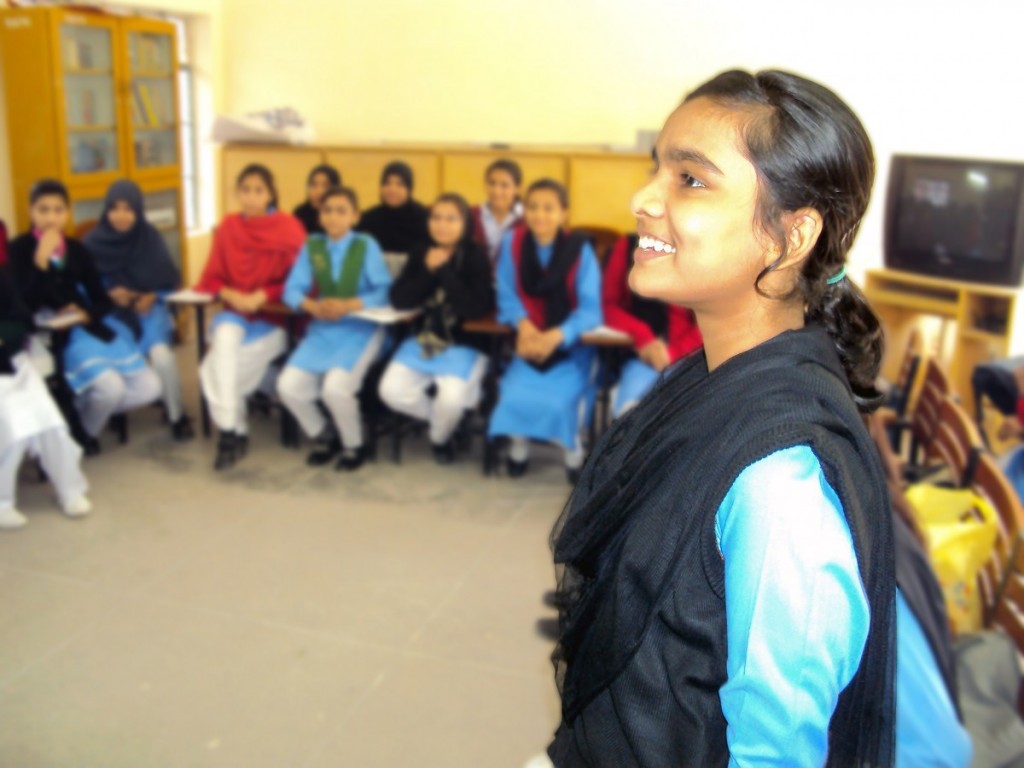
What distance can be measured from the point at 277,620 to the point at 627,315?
1986 millimetres

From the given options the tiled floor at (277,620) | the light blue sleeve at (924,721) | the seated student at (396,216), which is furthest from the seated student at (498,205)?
the light blue sleeve at (924,721)

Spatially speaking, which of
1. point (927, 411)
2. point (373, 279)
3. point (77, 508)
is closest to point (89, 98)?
point (373, 279)

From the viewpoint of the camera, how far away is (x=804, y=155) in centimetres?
82

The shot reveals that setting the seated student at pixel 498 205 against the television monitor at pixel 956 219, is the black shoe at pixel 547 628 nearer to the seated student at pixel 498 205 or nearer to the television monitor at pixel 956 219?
the seated student at pixel 498 205

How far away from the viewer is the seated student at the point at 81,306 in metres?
3.96

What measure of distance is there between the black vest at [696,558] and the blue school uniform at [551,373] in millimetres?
2925

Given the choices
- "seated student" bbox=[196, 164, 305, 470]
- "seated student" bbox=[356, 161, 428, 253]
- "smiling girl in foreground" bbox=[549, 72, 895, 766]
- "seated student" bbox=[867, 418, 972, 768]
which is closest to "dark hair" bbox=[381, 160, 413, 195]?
"seated student" bbox=[356, 161, 428, 253]

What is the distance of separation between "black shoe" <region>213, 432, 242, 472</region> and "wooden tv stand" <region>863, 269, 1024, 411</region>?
3193mm

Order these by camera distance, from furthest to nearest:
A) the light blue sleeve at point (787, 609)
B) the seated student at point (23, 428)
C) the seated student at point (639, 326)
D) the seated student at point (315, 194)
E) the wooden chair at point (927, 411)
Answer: the seated student at point (315, 194), the seated student at point (639, 326), the seated student at point (23, 428), the wooden chair at point (927, 411), the light blue sleeve at point (787, 609)

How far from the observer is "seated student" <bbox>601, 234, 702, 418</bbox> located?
12.5ft

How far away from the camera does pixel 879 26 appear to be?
5.34 m

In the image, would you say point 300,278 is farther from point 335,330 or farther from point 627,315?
point 627,315

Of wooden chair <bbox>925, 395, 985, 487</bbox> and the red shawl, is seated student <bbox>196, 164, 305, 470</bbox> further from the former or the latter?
wooden chair <bbox>925, 395, 985, 487</bbox>

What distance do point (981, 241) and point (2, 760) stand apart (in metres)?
4.81
